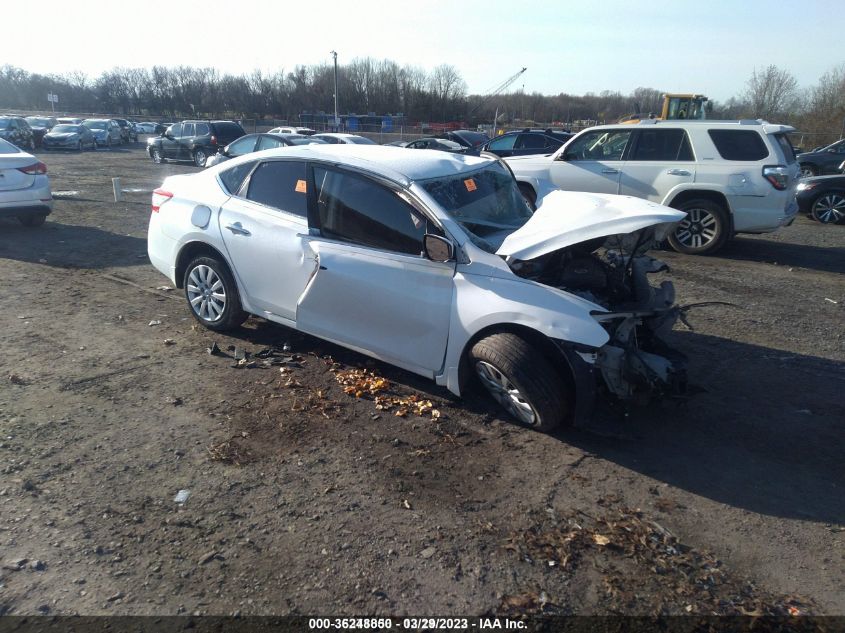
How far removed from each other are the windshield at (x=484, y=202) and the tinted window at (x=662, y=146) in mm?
5265

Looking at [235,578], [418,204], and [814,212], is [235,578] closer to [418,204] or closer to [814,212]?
[418,204]

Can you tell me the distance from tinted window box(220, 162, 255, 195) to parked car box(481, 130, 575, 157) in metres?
12.4

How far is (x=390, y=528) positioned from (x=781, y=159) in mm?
8786

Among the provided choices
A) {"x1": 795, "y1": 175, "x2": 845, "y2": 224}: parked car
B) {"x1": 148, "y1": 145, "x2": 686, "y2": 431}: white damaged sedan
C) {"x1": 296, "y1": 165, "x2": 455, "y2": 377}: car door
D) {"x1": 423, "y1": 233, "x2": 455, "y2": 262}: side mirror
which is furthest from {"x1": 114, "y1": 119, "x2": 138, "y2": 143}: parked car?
{"x1": 423, "y1": 233, "x2": 455, "y2": 262}: side mirror

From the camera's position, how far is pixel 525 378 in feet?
13.3

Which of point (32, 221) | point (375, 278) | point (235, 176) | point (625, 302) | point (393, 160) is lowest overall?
point (32, 221)

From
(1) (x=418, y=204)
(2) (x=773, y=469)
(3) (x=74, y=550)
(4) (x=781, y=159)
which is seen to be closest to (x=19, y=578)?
(3) (x=74, y=550)

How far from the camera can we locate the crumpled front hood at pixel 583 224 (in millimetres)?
4145

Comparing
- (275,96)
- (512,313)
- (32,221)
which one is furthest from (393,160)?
(275,96)

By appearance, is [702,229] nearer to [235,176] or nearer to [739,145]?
[739,145]

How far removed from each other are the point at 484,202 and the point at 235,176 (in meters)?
2.36

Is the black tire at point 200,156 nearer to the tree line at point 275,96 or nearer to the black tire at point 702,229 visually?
the black tire at point 702,229

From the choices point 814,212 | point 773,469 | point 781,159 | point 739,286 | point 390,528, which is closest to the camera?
point 390,528

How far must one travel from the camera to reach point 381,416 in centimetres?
457
